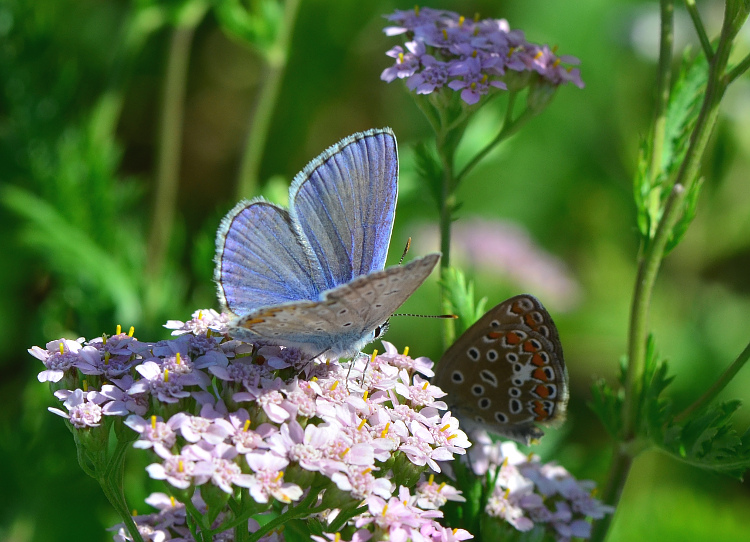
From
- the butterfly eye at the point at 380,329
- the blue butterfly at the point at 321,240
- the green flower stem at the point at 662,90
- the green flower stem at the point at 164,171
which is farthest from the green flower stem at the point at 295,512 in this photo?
the green flower stem at the point at 164,171

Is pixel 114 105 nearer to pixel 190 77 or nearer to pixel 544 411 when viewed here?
pixel 190 77

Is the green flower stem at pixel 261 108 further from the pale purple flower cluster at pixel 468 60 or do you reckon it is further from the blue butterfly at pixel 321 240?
the blue butterfly at pixel 321 240

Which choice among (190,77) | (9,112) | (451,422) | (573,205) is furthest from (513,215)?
(451,422)

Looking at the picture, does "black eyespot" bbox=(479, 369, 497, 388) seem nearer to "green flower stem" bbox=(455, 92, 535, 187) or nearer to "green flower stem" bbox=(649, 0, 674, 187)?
"green flower stem" bbox=(455, 92, 535, 187)

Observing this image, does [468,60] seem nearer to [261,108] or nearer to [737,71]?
[737,71]

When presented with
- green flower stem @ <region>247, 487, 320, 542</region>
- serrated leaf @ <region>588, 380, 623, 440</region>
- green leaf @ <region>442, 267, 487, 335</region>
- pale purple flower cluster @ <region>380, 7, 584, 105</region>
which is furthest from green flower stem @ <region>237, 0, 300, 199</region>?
green flower stem @ <region>247, 487, 320, 542</region>

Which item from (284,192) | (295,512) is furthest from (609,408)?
(284,192)

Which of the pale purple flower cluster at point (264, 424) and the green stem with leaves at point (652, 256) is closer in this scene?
the pale purple flower cluster at point (264, 424)
